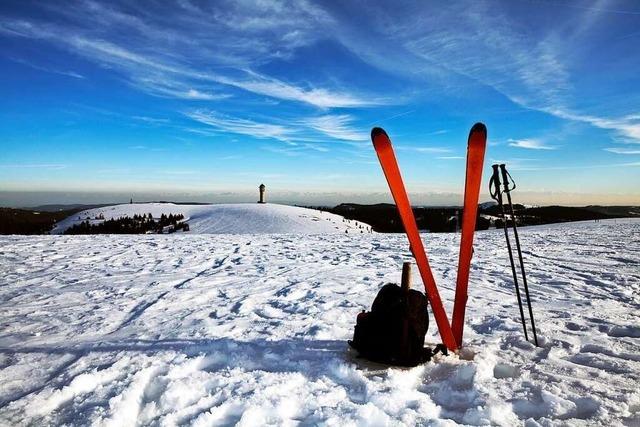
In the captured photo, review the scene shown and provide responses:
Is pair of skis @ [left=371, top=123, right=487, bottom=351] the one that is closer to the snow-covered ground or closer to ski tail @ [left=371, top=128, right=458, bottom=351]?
ski tail @ [left=371, top=128, right=458, bottom=351]

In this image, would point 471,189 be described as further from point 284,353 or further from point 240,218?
point 240,218

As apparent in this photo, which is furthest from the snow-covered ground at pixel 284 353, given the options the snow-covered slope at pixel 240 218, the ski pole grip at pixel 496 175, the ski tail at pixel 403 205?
the snow-covered slope at pixel 240 218

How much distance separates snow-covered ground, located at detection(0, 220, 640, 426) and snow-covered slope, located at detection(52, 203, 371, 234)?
9.74 meters

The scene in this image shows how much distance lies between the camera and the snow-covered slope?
56.2 feet

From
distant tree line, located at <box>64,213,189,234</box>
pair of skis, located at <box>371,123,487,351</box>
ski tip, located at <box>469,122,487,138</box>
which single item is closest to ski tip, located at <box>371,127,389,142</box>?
pair of skis, located at <box>371,123,487,351</box>

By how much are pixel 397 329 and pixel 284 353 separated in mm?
1090

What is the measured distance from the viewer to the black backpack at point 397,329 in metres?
3.04

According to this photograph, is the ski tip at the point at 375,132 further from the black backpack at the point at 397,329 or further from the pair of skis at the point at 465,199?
the black backpack at the point at 397,329

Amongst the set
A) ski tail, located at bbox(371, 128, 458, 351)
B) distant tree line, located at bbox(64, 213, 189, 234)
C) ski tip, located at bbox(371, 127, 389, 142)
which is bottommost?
distant tree line, located at bbox(64, 213, 189, 234)

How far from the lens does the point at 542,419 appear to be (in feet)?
7.81

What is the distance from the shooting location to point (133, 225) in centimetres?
1798

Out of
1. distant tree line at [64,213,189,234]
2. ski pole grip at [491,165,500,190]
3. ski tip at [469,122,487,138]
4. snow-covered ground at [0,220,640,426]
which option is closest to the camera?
snow-covered ground at [0,220,640,426]

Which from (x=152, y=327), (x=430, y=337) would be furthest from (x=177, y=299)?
(x=430, y=337)

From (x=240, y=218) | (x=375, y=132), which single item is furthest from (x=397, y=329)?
(x=240, y=218)
